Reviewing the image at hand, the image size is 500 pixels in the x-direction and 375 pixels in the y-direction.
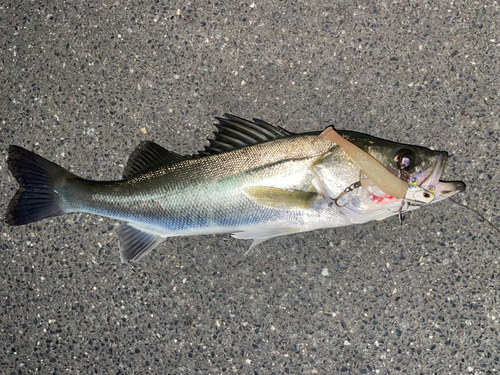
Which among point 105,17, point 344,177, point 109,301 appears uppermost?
point 105,17

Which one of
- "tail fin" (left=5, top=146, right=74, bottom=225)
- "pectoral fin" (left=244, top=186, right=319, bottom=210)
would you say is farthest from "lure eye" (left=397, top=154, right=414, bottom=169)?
"tail fin" (left=5, top=146, right=74, bottom=225)

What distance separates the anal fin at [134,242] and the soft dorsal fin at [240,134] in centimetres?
75

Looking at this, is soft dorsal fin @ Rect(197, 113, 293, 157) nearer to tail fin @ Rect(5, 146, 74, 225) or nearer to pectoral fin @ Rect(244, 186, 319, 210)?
pectoral fin @ Rect(244, 186, 319, 210)

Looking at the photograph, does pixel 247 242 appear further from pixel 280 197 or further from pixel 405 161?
pixel 405 161

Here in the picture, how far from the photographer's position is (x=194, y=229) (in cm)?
257

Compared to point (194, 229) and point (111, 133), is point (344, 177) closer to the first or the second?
point (194, 229)

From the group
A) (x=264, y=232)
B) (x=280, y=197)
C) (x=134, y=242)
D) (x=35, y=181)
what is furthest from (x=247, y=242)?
(x=35, y=181)

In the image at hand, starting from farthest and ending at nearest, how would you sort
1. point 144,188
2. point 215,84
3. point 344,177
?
point 215,84
point 144,188
point 344,177

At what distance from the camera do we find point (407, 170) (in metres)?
2.30

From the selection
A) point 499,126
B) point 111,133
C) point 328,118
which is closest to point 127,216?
point 111,133

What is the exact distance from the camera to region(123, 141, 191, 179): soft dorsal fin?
2.65m

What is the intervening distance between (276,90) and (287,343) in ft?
6.41

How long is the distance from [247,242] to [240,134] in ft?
2.90

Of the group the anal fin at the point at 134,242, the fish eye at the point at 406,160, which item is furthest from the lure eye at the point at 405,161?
the anal fin at the point at 134,242
